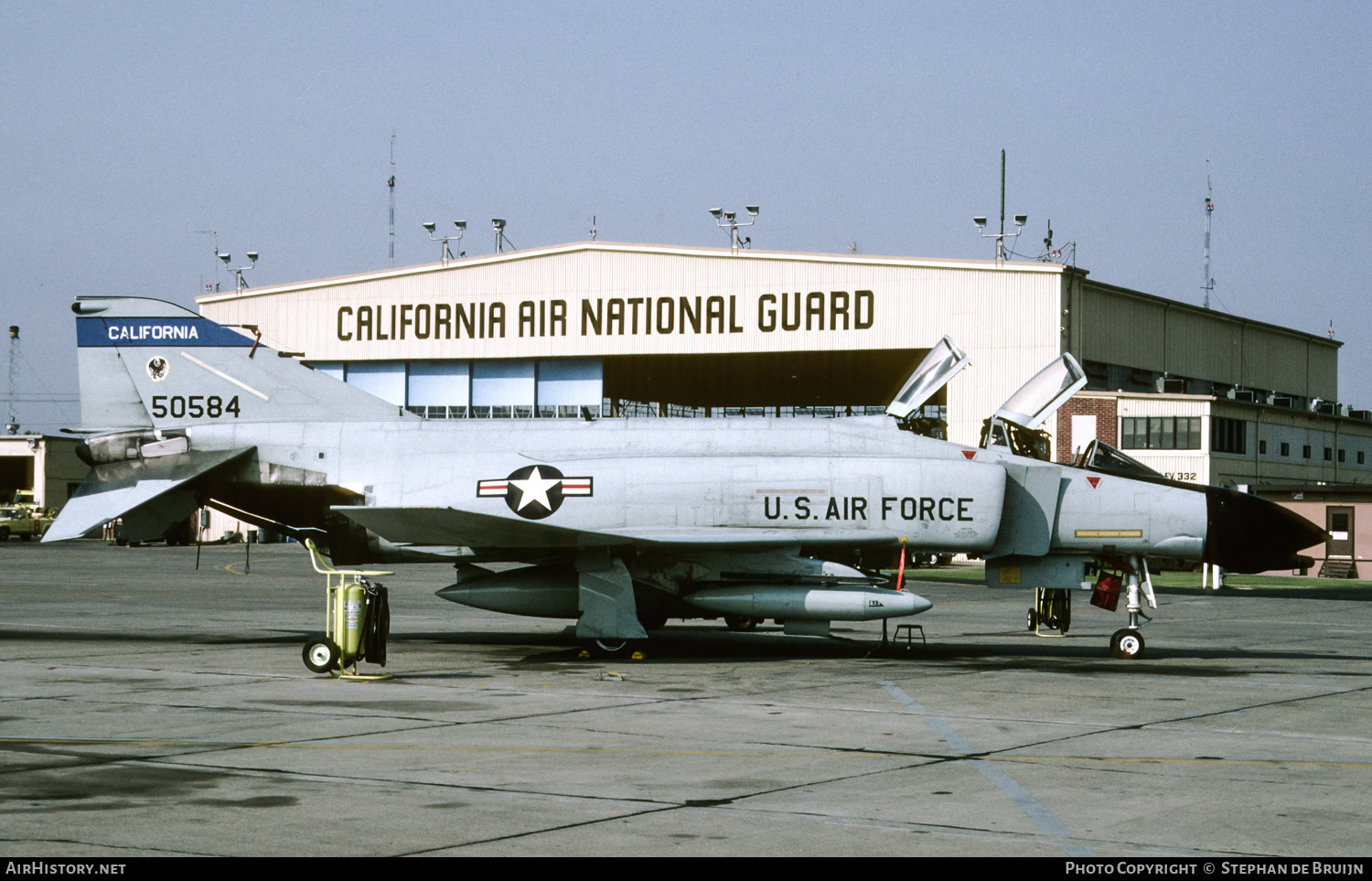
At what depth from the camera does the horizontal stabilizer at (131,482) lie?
1720 centimetres

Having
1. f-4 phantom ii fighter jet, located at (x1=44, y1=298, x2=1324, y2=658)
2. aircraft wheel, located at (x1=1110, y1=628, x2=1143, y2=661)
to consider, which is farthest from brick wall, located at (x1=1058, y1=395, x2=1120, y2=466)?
aircraft wheel, located at (x1=1110, y1=628, x2=1143, y2=661)

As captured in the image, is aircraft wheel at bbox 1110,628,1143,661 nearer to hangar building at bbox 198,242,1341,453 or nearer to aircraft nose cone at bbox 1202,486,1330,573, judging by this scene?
aircraft nose cone at bbox 1202,486,1330,573

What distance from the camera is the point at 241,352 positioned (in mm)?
18719

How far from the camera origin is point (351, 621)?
1391 centimetres

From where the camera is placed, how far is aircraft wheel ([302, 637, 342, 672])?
45.9ft

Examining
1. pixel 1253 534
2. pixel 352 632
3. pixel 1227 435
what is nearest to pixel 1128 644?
pixel 1253 534

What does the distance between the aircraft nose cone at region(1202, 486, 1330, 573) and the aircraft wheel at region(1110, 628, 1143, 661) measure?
4.39ft

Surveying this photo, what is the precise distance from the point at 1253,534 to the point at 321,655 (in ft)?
37.3

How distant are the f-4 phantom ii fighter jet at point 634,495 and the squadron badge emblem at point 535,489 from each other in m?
0.03

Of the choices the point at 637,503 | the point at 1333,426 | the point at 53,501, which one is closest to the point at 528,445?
the point at 637,503

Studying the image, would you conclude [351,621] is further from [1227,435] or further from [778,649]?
[1227,435]

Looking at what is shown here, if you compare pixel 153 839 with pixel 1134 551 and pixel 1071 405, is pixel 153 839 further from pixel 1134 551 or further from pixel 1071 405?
pixel 1071 405

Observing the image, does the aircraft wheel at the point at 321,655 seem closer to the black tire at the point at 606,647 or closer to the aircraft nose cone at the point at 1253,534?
the black tire at the point at 606,647

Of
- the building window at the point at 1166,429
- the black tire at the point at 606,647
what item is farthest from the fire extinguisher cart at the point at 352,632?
the building window at the point at 1166,429
